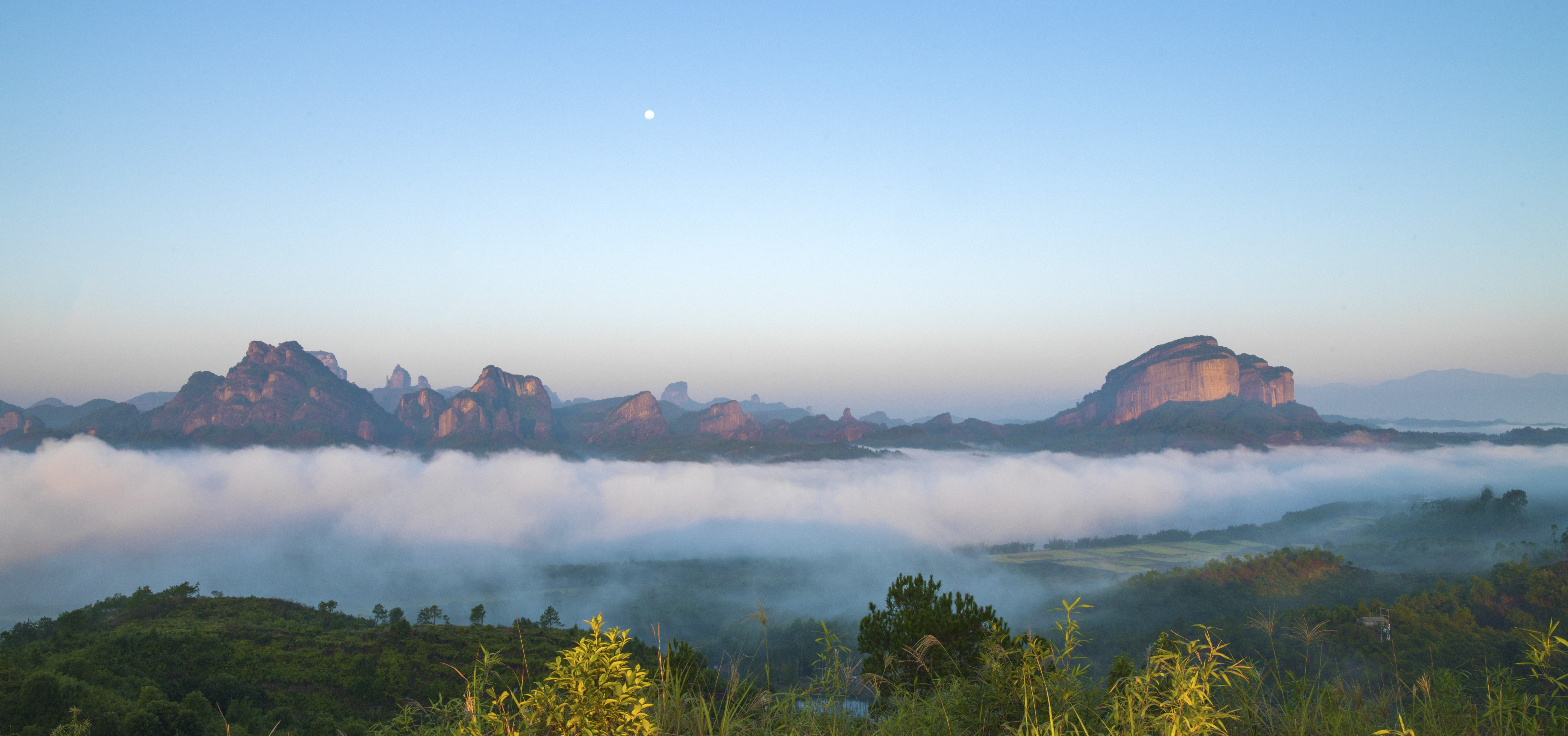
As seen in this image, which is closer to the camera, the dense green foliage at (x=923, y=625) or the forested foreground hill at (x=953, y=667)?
the forested foreground hill at (x=953, y=667)

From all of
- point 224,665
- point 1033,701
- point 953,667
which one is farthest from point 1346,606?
point 224,665

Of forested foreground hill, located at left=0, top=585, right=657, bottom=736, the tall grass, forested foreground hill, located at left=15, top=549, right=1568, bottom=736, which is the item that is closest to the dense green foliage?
forested foreground hill, located at left=15, top=549, right=1568, bottom=736

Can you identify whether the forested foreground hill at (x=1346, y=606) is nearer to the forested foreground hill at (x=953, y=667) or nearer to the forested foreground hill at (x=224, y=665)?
the forested foreground hill at (x=953, y=667)

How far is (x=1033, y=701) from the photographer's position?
23.4 feet

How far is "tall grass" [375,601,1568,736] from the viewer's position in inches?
199

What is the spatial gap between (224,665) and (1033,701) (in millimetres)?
83603

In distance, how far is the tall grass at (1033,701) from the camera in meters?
5.04

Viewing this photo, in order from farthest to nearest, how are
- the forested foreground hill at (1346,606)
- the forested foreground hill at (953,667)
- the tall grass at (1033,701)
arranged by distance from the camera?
the forested foreground hill at (1346,606) < the forested foreground hill at (953,667) < the tall grass at (1033,701)

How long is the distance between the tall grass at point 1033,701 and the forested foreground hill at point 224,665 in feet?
68.8

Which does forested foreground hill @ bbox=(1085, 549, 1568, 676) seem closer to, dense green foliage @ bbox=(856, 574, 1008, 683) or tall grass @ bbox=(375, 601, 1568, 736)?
dense green foliage @ bbox=(856, 574, 1008, 683)

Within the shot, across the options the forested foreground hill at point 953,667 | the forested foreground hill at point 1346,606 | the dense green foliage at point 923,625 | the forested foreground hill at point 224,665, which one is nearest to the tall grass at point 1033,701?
the forested foreground hill at point 953,667

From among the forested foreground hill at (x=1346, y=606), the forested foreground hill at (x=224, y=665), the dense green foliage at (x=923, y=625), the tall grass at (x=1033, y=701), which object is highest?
the tall grass at (x=1033, y=701)

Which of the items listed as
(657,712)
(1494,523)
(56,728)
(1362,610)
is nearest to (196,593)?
(56,728)

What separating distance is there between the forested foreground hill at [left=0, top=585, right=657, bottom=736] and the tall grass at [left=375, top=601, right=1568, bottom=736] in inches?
826
